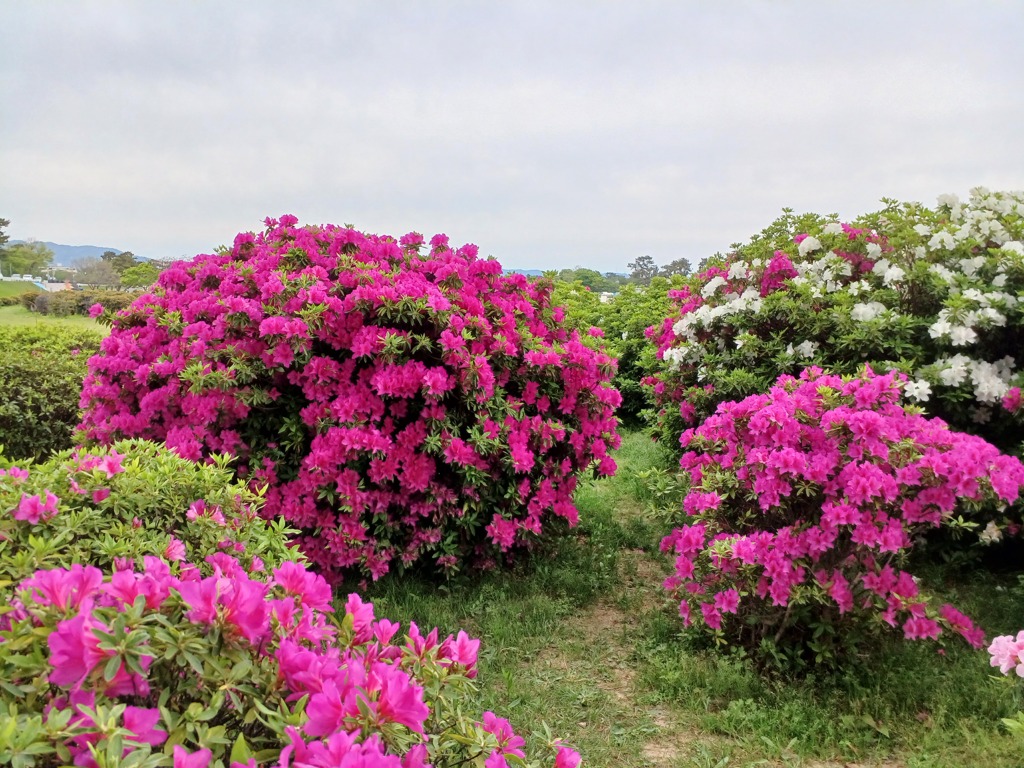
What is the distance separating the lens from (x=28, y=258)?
3959cm

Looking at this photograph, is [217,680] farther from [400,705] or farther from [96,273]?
[96,273]

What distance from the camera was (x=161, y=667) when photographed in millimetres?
1049

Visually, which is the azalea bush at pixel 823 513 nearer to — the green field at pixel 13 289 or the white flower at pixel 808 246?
the white flower at pixel 808 246

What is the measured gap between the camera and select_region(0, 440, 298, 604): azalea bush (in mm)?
1664

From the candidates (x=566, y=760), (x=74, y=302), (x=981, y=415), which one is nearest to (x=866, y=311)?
(x=981, y=415)

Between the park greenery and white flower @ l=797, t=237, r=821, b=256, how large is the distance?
2 cm

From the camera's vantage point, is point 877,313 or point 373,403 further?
point 877,313

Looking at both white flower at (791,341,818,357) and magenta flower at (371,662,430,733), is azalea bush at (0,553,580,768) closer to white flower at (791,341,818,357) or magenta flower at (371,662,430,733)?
magenta flower at (371,662,430,733)

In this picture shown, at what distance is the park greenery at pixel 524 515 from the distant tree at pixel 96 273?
34.6m

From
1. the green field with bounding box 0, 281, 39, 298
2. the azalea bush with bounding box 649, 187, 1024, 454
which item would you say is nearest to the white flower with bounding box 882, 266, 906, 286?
the azalea bush with bounding box 649, 187, 1024, 454

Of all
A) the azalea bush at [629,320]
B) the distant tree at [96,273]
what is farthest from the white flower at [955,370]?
the distant tree at [96,273]

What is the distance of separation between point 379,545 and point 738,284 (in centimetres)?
340

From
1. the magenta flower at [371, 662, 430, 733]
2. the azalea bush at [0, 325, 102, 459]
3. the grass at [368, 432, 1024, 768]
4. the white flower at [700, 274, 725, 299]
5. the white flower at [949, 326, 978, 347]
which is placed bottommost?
the grass at [368, 432, 1024, 768]

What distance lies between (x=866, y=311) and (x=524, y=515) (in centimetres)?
244
